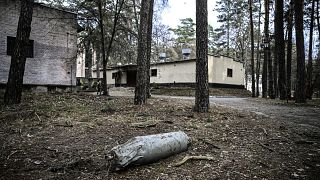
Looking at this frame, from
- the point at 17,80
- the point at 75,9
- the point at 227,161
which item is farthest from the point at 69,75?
the point at 227,161

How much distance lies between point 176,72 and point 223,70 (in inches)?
212

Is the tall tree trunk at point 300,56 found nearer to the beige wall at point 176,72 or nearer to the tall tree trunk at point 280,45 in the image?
the tall tree trunk at point 280,45

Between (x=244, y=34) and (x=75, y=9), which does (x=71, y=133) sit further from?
(x=244, y=34)

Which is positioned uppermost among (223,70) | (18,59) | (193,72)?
(223,70)

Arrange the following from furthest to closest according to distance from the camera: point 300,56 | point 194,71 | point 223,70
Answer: point 223,70 < point 194,71 < point 300,56

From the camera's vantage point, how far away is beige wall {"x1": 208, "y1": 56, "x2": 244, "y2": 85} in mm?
28984

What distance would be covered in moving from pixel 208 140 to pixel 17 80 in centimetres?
781

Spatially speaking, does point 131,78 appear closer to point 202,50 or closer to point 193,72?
point 193,72

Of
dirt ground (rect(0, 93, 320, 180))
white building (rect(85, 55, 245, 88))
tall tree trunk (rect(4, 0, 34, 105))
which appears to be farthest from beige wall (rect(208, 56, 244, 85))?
tall tree trunk (rect(4, 0, 34, 105))

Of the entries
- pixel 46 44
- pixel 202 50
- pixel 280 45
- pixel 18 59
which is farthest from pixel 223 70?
pixel 18 59

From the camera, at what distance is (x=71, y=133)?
21.5ft

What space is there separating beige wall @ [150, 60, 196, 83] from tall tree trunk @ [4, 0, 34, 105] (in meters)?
20.5

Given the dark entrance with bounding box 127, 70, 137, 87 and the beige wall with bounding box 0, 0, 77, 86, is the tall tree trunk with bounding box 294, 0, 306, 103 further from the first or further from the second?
the dark entrance with bounding box 127, 70, 137, 87

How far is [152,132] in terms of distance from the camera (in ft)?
21.4
